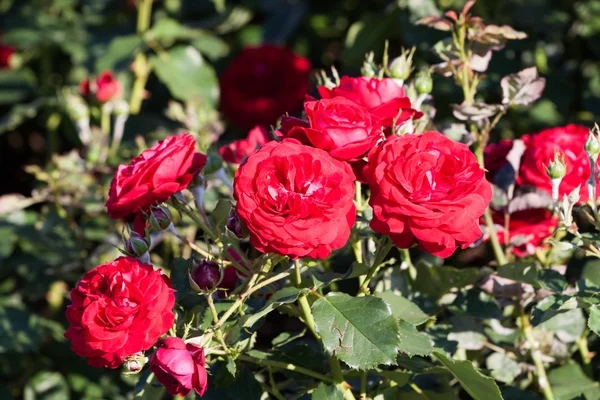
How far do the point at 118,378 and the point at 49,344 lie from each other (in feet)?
0.64

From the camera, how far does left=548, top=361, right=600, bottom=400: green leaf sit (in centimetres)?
108

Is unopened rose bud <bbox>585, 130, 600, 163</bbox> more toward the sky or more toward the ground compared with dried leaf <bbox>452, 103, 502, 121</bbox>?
Result: more toward the sky

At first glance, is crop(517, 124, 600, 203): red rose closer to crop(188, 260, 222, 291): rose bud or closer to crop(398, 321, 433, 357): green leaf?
crop(398, 321, 433, 357): green leaf

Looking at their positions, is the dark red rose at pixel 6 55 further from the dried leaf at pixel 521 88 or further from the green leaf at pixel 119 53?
the dried leaf at pixel 521 88

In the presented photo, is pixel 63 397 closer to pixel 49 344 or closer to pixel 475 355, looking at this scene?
pixel 49 344

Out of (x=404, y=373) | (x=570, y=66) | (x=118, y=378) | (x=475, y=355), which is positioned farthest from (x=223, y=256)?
(x=570, y=66)

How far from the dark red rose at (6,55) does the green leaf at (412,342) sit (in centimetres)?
203

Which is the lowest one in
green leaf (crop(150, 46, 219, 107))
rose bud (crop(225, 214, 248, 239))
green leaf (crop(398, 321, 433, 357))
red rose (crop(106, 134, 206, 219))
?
green leaf (crop(150, 46, 219, 107))

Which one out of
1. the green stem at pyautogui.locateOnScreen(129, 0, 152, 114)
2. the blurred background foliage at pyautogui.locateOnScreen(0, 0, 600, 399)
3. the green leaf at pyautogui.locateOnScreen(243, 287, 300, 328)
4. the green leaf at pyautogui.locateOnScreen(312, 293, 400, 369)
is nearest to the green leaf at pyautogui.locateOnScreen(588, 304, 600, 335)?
the blurred background foliage at pyautogui.locateOnScreen(0, 0, 600, 399)

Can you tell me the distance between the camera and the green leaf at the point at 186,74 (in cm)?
217

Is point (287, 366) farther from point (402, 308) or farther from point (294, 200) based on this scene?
point (294, 200)

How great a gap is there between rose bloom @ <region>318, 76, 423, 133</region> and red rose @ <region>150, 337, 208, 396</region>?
1.09 feet

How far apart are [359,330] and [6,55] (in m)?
2.08

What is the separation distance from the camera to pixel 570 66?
6.73 ft
